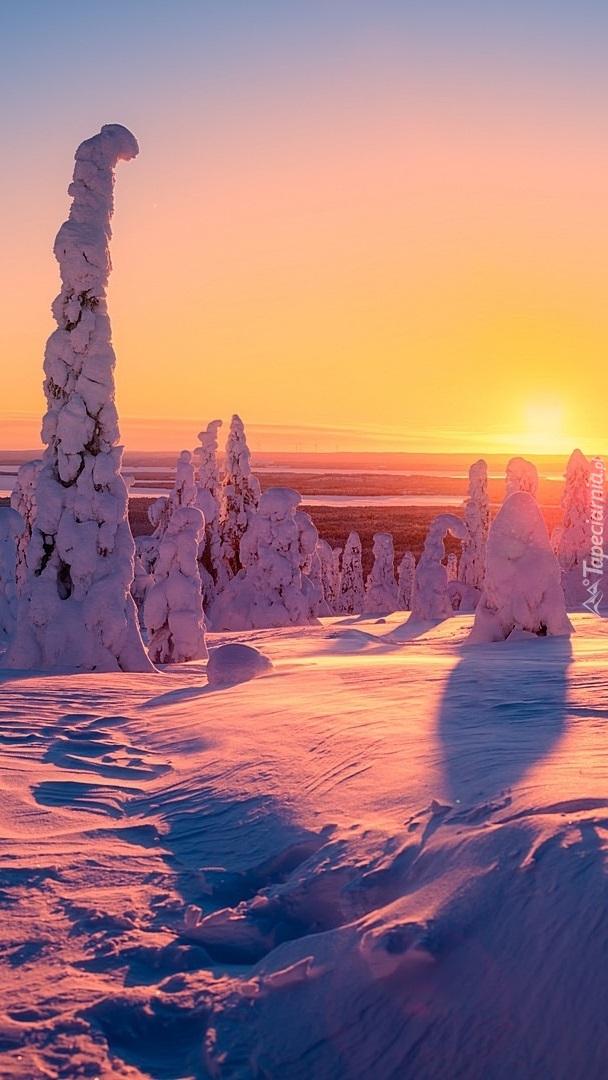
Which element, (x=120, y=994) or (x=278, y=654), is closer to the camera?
(x=120, y=994)

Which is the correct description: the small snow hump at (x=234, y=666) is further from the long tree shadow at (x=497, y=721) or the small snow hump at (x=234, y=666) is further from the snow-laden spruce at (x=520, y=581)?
the snow-laden spruce at (x=520, y=581)

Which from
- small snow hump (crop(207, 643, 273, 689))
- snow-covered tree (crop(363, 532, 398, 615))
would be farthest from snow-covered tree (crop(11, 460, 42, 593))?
small snow hump (crop(207, 643, 273, 689))

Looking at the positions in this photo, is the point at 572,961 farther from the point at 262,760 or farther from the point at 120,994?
the point at 262,760

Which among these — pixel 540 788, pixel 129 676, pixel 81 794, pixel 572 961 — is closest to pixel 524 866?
pixel 572 961

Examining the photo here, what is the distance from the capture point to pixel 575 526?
32656 mm

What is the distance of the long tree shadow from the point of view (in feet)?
13.5

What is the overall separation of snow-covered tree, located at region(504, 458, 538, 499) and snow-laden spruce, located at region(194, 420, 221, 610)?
12533mm

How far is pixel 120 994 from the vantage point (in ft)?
9.74

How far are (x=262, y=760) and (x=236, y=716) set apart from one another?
1234 millimetres

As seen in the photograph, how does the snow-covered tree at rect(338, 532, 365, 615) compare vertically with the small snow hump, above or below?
A: below

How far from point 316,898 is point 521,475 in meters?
31.8

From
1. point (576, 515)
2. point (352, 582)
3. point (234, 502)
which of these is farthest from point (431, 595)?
point (352, 582)

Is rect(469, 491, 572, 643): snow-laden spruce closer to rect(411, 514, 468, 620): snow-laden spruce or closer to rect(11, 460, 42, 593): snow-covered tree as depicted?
rect(411, 514, 468, 620): snow-laden spruce

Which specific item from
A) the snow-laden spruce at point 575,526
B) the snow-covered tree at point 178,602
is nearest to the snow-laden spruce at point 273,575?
the snow-covered tree at point 178,602
